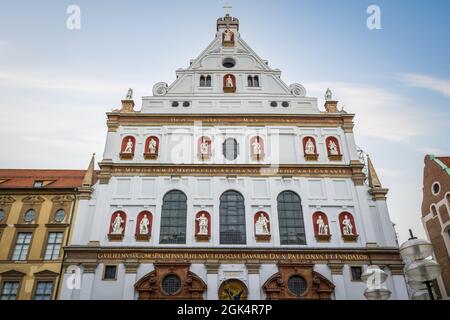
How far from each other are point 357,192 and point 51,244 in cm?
1993

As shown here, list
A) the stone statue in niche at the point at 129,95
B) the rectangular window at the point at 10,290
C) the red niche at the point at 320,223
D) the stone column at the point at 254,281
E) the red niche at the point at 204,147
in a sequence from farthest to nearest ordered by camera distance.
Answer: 1. the stone statue in niche at the point at 129,95
2. the red niche at the point at 204,147
3. the red niche at the point at 320,223
4. the rectangular window at the point at 10,290
5. the stone column at the point at 254,281

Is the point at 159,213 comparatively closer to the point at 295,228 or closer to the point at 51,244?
the point at 51,244

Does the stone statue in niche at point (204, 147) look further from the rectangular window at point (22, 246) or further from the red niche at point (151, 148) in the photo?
the rectangular window at point (22, 246)

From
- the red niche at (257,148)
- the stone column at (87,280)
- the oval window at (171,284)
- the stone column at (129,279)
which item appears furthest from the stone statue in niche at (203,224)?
the stone column at (87,280)

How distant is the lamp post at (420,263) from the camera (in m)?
8.66

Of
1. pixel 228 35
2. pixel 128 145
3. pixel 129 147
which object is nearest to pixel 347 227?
pixel 129 147

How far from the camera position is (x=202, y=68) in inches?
1182

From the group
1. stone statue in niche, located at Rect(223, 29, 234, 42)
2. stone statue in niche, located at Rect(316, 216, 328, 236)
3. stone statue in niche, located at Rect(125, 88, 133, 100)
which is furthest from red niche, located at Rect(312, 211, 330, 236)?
stone statue in niche, located at Rect(223, 29, 234, 42)

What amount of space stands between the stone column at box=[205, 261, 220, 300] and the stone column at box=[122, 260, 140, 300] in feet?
13.5

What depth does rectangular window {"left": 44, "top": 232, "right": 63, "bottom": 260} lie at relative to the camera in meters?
22.5

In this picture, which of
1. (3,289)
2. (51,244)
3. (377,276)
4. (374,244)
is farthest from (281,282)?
(3,289)

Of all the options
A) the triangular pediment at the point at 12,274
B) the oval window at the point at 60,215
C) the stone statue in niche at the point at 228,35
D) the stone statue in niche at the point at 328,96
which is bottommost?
the triangular pediment at the point at 12,274

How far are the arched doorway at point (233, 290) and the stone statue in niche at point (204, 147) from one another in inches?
347

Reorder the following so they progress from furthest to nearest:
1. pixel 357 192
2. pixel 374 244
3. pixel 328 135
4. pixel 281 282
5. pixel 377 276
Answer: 1. pixel 328 135
2. pixel 357 192
3. pixel 374 244
4. pixel 281 282
5. pixel 377 276
